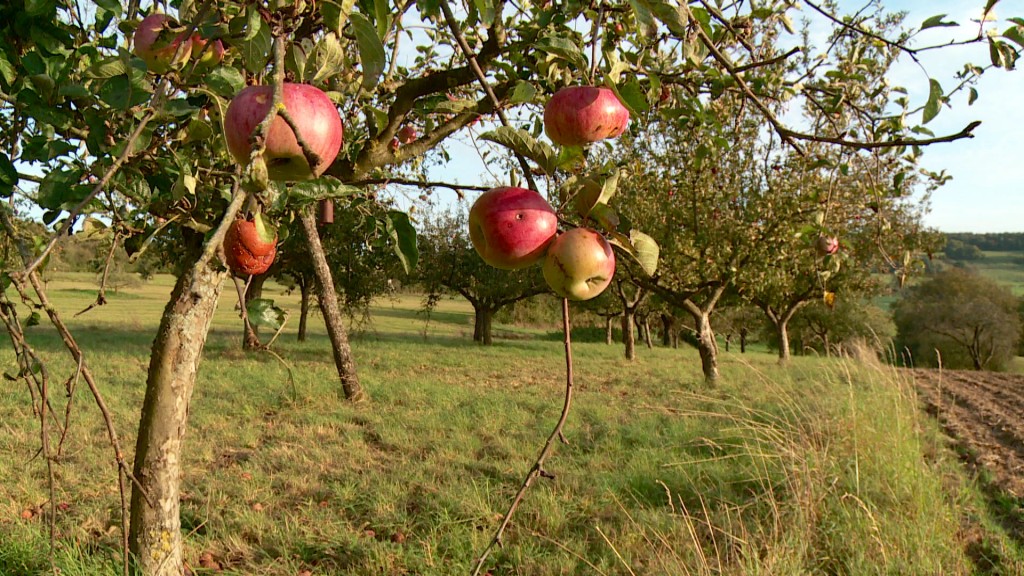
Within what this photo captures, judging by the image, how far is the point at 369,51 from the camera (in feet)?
2.41

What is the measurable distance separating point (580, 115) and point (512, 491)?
3608mm

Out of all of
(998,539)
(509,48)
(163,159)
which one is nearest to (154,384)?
(163,159)

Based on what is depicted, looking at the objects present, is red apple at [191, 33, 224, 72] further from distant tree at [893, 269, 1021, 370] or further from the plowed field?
distant tree at [893, 269, 1021, 370]

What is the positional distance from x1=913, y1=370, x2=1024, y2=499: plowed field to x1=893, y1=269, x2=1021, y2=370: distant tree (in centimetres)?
1910

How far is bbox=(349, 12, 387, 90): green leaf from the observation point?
0.72m

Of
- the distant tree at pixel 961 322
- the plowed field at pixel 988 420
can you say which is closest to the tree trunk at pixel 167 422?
the plowed field at pixel 988 420

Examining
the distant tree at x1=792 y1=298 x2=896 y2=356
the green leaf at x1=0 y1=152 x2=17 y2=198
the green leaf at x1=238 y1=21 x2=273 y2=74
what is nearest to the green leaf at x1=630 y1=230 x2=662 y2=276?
the green leaf at x1=238 y1=21 x2=273 y2=74

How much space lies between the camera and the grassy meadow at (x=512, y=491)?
311 cm

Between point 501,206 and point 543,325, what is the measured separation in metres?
34.1

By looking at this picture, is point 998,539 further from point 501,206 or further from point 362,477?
point 501,206

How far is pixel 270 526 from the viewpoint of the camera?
11.3 ft

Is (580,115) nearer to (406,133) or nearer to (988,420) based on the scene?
(406,133)

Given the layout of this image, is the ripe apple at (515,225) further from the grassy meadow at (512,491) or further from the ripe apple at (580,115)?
the grassy meadow at (512,491)

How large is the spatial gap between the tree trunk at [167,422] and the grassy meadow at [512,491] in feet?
1.81
